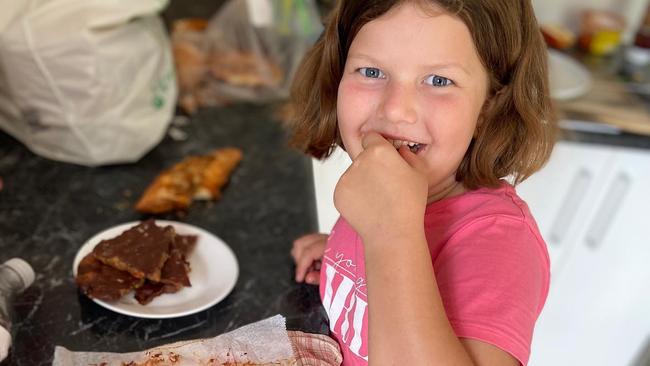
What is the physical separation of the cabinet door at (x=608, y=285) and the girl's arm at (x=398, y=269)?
3.33 ft

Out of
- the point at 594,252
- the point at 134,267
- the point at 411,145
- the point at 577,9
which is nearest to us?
the point at 411,145

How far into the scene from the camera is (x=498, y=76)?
2.38 ft

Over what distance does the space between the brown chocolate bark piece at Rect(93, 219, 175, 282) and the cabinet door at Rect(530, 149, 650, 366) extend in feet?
3.53

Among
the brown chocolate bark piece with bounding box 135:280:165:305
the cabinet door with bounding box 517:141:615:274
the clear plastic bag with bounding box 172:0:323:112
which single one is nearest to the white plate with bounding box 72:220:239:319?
the brown chocolate bark piece with bounding box 135:280:165:305

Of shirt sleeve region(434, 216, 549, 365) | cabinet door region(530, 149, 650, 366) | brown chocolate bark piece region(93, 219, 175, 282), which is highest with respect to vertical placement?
shirt sleeve region(434, 216, 549, 365)

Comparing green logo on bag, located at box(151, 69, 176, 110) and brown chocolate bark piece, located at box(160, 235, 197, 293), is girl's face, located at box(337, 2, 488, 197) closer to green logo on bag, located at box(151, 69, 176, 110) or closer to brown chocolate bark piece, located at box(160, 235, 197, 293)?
brown chocolate bark piece, located at box(160, 235, 197, 293)

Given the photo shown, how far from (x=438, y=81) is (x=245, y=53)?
88cm

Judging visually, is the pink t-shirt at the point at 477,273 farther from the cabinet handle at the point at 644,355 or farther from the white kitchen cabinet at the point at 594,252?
the cabinet handle at the point at 644,355

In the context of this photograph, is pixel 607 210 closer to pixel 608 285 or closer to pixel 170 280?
pixel 608 285

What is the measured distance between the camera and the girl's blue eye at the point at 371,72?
703 mm

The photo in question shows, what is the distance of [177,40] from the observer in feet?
4.86

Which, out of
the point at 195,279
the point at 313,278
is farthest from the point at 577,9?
the point at 195,279

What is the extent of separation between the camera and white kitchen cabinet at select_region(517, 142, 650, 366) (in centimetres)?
147

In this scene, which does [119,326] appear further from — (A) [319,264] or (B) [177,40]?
(B) [177,40]
